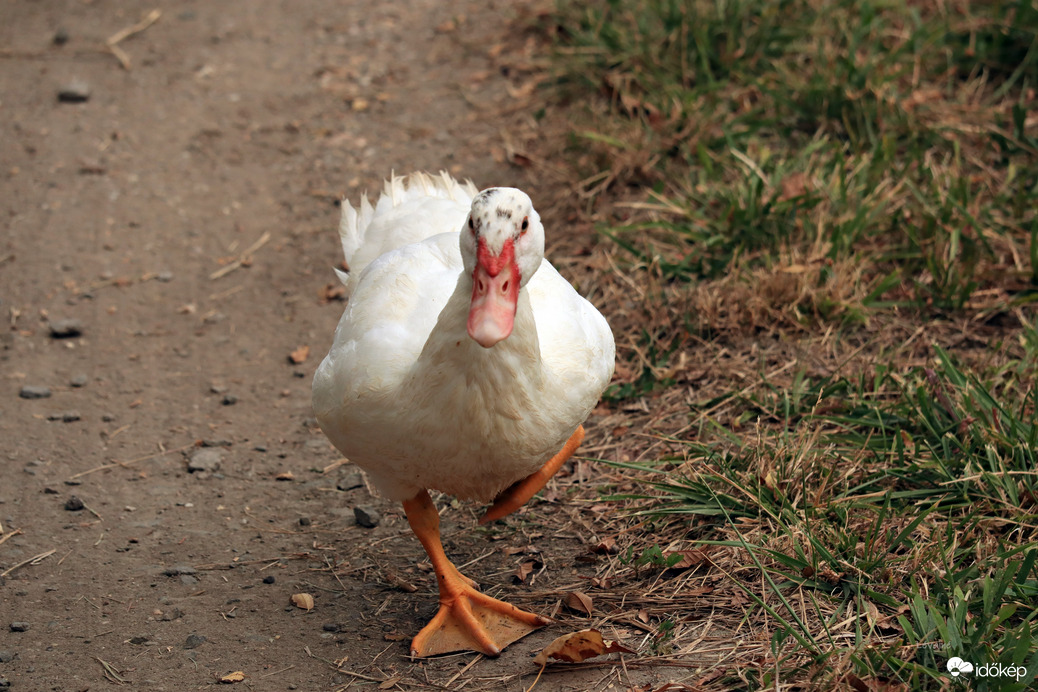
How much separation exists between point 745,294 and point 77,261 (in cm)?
369

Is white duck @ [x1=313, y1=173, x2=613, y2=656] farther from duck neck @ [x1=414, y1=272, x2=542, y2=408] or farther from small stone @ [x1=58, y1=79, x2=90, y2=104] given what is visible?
small stone @ [x1=58, y1=79, x2=90, y2=104]

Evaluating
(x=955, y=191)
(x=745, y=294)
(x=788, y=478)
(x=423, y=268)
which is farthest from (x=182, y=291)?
(x=955, y=191)

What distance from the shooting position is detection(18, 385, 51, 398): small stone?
417cm

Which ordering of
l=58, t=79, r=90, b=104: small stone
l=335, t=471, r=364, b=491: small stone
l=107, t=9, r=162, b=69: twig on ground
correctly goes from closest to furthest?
l=335, t=471, r=364, b=491: small stone, l=58, t=79, r=90, b=104: small stone, l=107, t=9, r=162, b=69: twig on ground

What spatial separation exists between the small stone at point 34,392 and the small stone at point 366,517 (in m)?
1.70

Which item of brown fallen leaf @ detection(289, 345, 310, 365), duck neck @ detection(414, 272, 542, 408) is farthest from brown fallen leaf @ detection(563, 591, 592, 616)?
brown fallen leaf @ detection(289, 345, 310, 365)

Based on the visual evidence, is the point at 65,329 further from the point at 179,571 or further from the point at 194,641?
the point at 194,641

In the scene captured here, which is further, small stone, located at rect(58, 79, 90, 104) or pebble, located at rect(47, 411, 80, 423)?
small stone, located at rect(58, 79, 90, 104)

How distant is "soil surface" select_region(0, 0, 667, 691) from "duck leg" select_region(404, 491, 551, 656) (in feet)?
0.21

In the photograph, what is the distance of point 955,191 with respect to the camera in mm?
4320

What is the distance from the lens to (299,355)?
4508 mm

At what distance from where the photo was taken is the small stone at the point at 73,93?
619 centimetres

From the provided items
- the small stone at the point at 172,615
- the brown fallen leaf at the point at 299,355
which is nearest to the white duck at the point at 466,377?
the small stone at the point at 172,615

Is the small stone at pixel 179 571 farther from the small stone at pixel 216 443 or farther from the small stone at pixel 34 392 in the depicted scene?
the small stone at pixel 34 392
